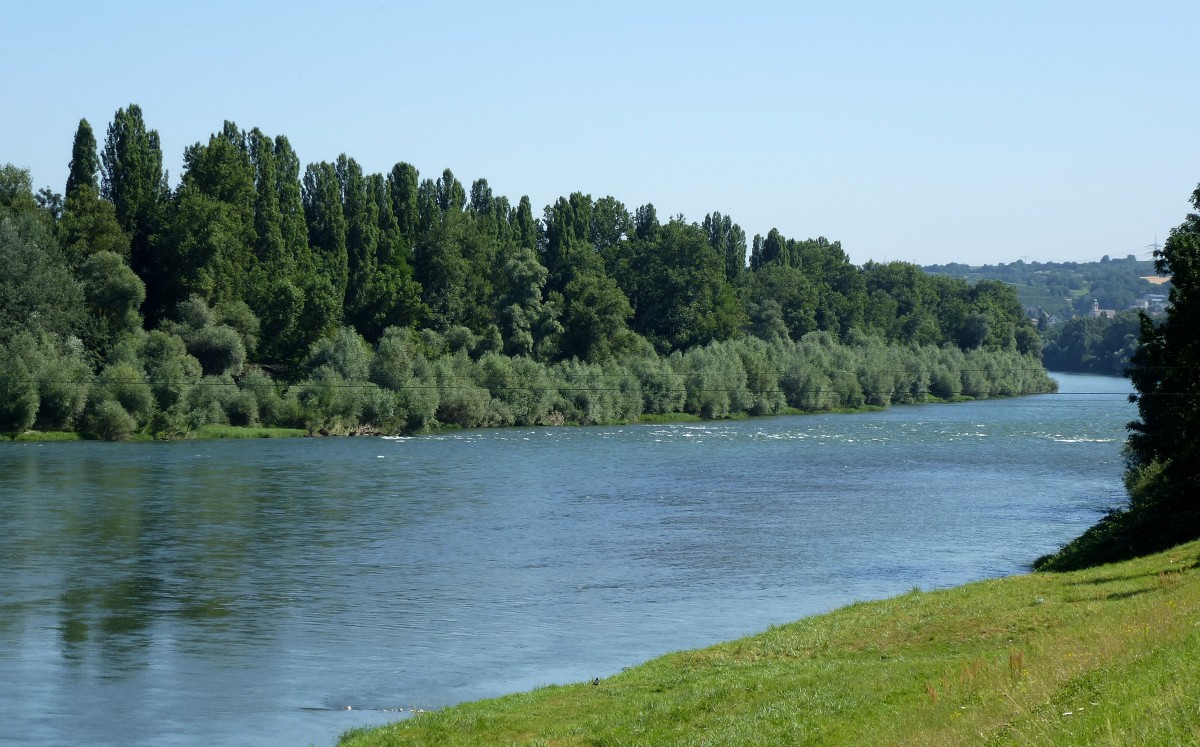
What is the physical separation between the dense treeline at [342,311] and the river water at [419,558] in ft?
26.7

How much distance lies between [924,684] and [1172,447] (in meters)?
28.5

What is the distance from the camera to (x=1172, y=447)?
45344mm

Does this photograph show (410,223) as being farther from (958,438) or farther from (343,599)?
(343,599)

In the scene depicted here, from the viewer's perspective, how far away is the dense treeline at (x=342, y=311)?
10012 cm

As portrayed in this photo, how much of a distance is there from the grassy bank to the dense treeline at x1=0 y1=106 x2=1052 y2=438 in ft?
247

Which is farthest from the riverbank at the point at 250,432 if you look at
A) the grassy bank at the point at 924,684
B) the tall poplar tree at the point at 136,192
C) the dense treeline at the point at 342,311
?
the grassy bank at the point at 924,684

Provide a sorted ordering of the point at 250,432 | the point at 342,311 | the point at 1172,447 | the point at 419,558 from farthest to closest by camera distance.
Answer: the point at 342,311
the point at 250,432
the point at 419,558
the point at 1172,447

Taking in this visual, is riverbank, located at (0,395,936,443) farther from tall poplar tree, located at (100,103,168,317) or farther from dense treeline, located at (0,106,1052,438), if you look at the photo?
tall poplar tree, located at (100,103,168,317)

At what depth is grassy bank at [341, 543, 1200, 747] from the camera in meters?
14.3

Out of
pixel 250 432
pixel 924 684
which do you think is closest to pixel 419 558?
pixel 924 684

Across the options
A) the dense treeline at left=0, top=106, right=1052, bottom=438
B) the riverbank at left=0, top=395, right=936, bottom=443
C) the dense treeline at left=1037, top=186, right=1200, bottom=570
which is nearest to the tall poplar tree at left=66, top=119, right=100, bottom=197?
the dense treeline at left=0, top=106, right=1052, bottom=438

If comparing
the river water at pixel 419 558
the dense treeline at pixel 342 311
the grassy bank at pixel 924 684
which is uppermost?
the dense treeline at pixel 342 311

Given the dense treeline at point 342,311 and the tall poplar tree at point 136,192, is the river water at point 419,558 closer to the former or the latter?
the dense treeline at point 342,311

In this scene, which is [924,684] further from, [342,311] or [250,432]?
[342,311]
